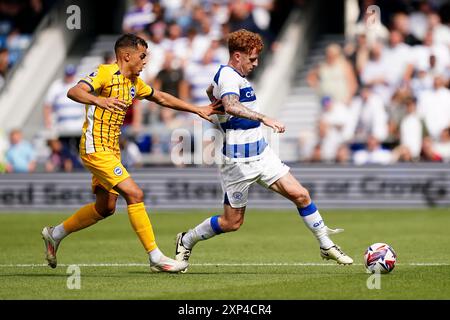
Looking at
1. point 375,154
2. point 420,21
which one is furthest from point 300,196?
point 420,21

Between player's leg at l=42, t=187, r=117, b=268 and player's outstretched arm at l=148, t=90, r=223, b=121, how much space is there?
1.15m

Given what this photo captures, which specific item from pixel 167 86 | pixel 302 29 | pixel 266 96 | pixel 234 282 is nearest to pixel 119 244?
pixel 234 282

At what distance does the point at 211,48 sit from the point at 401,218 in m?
7.14

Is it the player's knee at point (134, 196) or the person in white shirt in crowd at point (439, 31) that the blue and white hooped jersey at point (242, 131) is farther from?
the person in white shirt in crowd at point (439, 31)

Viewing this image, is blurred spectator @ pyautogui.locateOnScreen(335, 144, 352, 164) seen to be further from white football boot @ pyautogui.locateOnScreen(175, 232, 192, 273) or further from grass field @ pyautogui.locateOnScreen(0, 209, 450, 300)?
white football boot @ pyautogui.locateOnScreen(175, 232, 192, 273)

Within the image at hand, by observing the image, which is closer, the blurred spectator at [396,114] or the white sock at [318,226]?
the white sock at [318,226]

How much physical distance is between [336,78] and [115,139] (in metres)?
12.6

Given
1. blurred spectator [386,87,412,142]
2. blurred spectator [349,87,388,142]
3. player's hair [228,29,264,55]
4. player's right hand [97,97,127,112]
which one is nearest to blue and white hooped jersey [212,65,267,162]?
player's hair [228,29,264,55]

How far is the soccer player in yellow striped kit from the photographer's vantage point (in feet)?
37.6

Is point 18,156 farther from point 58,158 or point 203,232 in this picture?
point 203,232

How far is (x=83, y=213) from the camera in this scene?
1204 centimetres

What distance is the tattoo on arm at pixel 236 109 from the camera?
1119 cm

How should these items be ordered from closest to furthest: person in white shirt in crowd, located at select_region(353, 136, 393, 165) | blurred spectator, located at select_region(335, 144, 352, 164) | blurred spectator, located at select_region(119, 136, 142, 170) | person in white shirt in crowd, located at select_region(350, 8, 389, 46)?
person in white shirt in crowd, located at select_region(353, 136, 393, 165)
blurred spectator, located at select_region(335, 144, 352, 164)
blurred spectator, located at select_region(119, 136, 142, 170)
person in white shirt in crowd, located at select_region(350, 8, 389, 46)

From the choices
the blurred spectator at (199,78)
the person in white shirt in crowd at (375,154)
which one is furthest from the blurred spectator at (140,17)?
the person in white shirt in crowd at (375,154)
